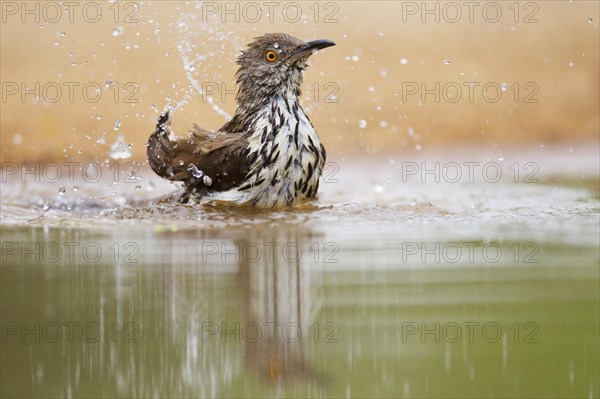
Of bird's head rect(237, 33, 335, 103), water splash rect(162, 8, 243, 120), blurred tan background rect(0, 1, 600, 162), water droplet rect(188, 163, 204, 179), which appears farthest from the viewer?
blurred tan background rect(0, 1, 600, 162)

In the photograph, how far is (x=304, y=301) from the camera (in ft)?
15.6

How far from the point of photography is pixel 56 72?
11867 mm

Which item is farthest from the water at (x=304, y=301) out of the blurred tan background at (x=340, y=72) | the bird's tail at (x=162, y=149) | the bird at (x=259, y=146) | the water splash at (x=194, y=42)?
the blurred tan background at (x=340, y=72)

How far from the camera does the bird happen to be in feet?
23.6

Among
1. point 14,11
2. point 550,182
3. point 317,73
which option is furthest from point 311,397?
point 14,11

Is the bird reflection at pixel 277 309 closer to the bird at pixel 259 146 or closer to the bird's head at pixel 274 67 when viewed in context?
the bird at pixel 259 146

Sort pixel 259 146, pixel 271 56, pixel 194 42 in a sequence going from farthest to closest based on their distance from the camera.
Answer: pixel 194 42, pixel 271 56, pixel 259 146

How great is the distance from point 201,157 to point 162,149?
466 mm

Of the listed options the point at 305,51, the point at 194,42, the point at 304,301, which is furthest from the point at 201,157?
the point at 194,42

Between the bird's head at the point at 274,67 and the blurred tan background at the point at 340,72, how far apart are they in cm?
344

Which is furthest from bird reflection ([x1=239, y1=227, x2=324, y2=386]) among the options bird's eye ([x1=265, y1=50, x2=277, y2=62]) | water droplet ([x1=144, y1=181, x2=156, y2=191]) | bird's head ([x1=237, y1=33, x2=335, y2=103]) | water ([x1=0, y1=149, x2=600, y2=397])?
water droplet ([x1=144, y1=181, x2=156, y2=191])

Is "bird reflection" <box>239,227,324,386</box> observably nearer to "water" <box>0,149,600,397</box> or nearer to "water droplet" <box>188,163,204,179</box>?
"water" <box>0,149,600,397</box>

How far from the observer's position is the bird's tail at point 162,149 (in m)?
7.71

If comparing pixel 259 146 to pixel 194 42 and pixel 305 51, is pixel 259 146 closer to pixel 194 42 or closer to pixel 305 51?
pixel 305 51
